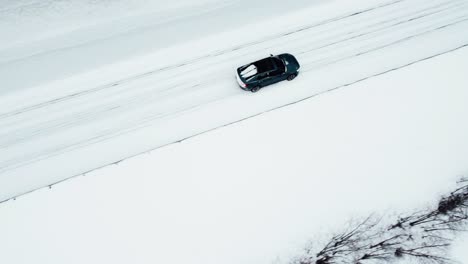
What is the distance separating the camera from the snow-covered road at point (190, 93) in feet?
40.5

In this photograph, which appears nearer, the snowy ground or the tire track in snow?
the snowy ground

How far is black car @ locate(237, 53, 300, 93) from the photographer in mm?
12961

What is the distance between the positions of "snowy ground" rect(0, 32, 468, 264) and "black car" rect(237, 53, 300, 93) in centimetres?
143

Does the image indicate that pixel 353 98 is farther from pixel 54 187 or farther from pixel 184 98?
pixel 54 187

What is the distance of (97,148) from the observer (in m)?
12.4

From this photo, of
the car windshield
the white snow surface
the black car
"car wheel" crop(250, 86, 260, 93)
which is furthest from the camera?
"car wheel" crop(250, 86, 260, 93)

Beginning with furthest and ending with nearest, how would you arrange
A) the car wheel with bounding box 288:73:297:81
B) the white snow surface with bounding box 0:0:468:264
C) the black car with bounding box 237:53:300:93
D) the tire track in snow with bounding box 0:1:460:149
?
the car wheel with bounding box 288:73:297:81, the black car with bounding box 237:53:300:93, the tire track in snow with bounding box 0:1:460:149, the white snow surface with bounding box 0:0:468:264

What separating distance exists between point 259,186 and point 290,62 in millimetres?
5725

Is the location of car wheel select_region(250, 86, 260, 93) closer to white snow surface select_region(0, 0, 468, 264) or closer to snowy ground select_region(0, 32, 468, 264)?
white snow surface select_region(0, 0, 468, 264)

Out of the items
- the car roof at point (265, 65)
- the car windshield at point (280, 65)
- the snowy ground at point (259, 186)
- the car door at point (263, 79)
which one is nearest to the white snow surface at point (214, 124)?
the snowy ground at point (259, 186)

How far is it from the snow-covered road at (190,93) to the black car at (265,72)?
47 cm

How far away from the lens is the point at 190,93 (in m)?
13.4

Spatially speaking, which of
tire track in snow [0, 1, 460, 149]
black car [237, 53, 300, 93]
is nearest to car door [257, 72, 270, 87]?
black car [237, 53, 300, 93]

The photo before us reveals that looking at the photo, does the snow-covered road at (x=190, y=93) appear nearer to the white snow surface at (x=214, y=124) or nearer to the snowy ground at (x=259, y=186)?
the white snow surface at (x=214, y=124)
